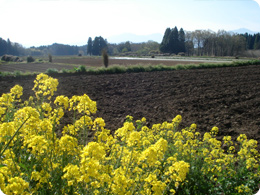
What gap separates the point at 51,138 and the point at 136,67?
15.8m

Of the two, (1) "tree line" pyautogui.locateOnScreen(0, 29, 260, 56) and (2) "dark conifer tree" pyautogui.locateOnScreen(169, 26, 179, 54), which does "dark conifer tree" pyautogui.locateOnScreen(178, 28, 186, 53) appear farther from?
(2) "dark conifer tree" pyautogui.locateOnScreen(169, 26, 179, 54)

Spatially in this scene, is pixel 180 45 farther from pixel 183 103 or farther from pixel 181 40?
pixel 183 103

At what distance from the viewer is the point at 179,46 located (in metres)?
23.5

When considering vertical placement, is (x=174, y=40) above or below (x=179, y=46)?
above

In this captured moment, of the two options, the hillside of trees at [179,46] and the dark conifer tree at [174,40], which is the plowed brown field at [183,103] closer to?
the dark conifer tree at [174,40]

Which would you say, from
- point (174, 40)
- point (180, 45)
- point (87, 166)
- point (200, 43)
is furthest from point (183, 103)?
point (200, 43)

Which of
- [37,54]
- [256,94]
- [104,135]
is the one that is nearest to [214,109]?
[256,94]

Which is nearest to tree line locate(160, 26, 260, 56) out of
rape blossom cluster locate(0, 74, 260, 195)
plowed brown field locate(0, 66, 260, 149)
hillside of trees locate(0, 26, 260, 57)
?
hillside of trees locate(0, 26, 260, 57)

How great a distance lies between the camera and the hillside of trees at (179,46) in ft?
74.5

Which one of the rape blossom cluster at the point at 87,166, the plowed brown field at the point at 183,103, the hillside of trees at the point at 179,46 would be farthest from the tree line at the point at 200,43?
the rape blossom cluster at the point at 87,166

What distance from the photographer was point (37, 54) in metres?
68.7

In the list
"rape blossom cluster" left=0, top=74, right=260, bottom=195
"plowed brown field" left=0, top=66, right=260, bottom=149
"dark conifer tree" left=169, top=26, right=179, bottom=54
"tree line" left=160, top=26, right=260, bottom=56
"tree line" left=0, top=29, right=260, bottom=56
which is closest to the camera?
"rape blossom cluster" left=0, top=74, right=260, bottom=195

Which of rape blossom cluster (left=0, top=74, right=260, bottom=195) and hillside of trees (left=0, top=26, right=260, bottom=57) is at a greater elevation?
hillside of trees (left=0, top=26, right=260, bottom=57)

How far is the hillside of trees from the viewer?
74.5 feet
